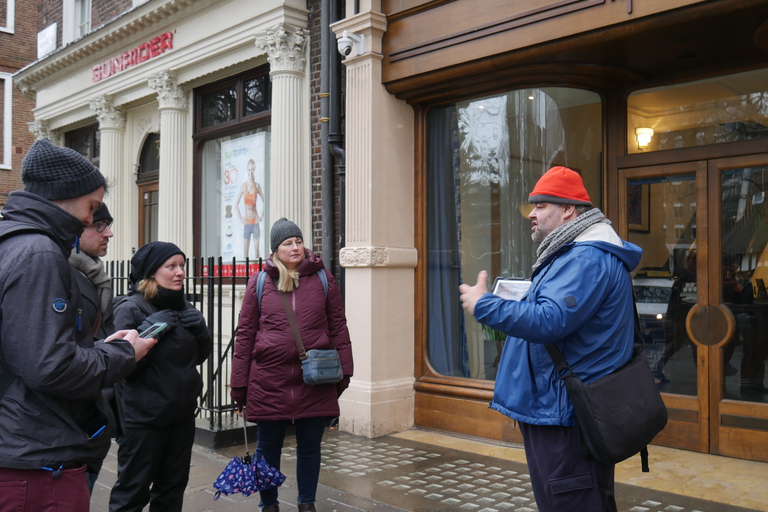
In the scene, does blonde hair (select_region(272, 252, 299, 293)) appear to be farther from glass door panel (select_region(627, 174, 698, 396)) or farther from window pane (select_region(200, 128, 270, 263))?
window pane (select_region(200, 128, 270, 263))

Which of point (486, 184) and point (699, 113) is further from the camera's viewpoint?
point (486, 184)

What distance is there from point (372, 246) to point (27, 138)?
17331 mm

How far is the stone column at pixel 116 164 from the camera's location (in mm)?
12000

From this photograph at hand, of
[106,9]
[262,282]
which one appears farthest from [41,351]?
[106,9]

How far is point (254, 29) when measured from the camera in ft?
28.3

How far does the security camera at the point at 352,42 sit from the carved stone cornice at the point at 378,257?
2068 millimetres

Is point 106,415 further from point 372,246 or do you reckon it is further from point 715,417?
point 715,417

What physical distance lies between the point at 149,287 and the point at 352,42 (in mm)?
4088

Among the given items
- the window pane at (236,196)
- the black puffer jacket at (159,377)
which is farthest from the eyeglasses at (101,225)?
the window pane at (236,196)

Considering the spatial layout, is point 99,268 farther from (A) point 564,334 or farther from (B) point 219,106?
(B) point 219,106

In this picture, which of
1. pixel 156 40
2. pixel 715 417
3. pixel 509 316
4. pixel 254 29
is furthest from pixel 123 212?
pixel 509 316

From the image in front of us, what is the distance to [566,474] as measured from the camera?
9.00 ft

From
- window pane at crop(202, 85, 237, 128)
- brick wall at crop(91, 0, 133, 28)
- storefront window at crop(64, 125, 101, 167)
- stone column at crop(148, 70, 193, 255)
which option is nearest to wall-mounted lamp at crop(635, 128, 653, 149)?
window pane at crop(202, 85, 237, 128)

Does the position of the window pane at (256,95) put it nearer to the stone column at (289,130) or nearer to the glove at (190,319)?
the stone column at (289,130)
